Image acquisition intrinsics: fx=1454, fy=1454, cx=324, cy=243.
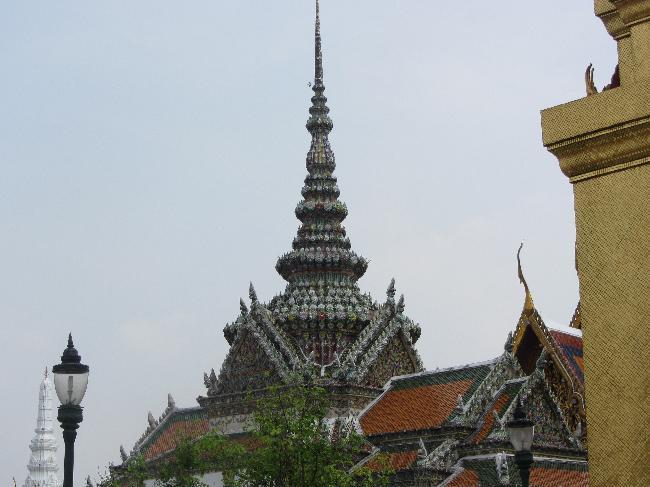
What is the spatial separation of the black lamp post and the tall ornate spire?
2434 centimetres

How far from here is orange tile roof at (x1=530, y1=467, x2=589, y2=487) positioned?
94.3 feet

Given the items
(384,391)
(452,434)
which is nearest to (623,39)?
(452,434)

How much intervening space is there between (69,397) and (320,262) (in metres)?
26.5

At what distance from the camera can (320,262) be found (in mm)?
38406

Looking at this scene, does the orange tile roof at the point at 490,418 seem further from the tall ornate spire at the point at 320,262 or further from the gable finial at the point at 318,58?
the gable finial at the point at 318,58

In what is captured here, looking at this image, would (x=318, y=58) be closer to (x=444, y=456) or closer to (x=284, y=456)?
(x=444, y=456)

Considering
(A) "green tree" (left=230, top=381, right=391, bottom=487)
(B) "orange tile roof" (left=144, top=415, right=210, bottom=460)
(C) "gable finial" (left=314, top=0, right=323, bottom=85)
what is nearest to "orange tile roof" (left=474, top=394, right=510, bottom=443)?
(A) "green tree" (left=230, top=381, right=391, bottom=487)

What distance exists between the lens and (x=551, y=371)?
31719mm

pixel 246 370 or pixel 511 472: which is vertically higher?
pixel 246 370

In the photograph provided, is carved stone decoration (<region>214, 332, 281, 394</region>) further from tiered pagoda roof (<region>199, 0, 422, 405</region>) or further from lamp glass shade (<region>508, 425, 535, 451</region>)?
lamp glass shade (<region>508, 425, 535, 451</region>)

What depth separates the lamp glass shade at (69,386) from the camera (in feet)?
39.4

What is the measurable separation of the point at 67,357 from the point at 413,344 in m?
25.8

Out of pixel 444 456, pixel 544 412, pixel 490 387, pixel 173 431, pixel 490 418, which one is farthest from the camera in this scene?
pixel 173 431

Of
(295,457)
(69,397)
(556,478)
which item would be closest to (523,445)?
(69,397)
